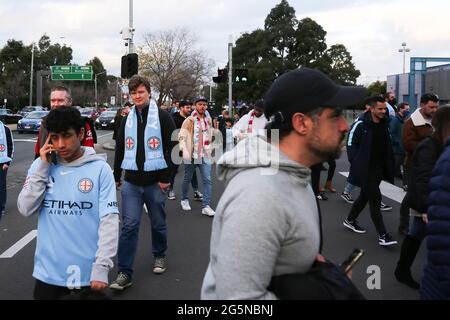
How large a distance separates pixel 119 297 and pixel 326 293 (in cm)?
Result: 324

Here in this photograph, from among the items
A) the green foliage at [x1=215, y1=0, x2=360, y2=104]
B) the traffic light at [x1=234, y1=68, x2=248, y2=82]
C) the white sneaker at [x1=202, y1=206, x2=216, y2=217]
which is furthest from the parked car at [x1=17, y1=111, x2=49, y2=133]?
the white sneaker at [x1=202, y1=206, x2=216, y2=217]

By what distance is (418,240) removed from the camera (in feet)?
15.3

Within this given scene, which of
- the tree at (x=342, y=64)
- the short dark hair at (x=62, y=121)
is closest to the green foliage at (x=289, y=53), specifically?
the tree at (x=342, y=64)

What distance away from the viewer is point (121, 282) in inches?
181

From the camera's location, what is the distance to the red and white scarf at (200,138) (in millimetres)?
8445

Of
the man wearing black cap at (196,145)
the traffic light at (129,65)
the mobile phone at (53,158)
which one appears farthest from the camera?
the traffic light at (129,65)

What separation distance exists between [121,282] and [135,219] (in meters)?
0.58

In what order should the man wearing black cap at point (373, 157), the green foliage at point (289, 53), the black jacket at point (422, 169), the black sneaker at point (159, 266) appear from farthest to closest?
the green foliage at point (289, 53) → the man wearing black cap at point (373, 157) → the black sneaker at point (159, 266) → the black jacket at point (422, 169)

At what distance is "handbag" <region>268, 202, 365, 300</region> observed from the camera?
61.5 inches

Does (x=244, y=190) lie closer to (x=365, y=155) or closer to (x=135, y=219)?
(x=135, y=219)

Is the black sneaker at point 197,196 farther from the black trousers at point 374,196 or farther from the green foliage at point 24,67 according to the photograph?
the green foliage at point 24,67

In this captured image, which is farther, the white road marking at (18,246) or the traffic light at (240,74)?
the traffic light at (240,74)
